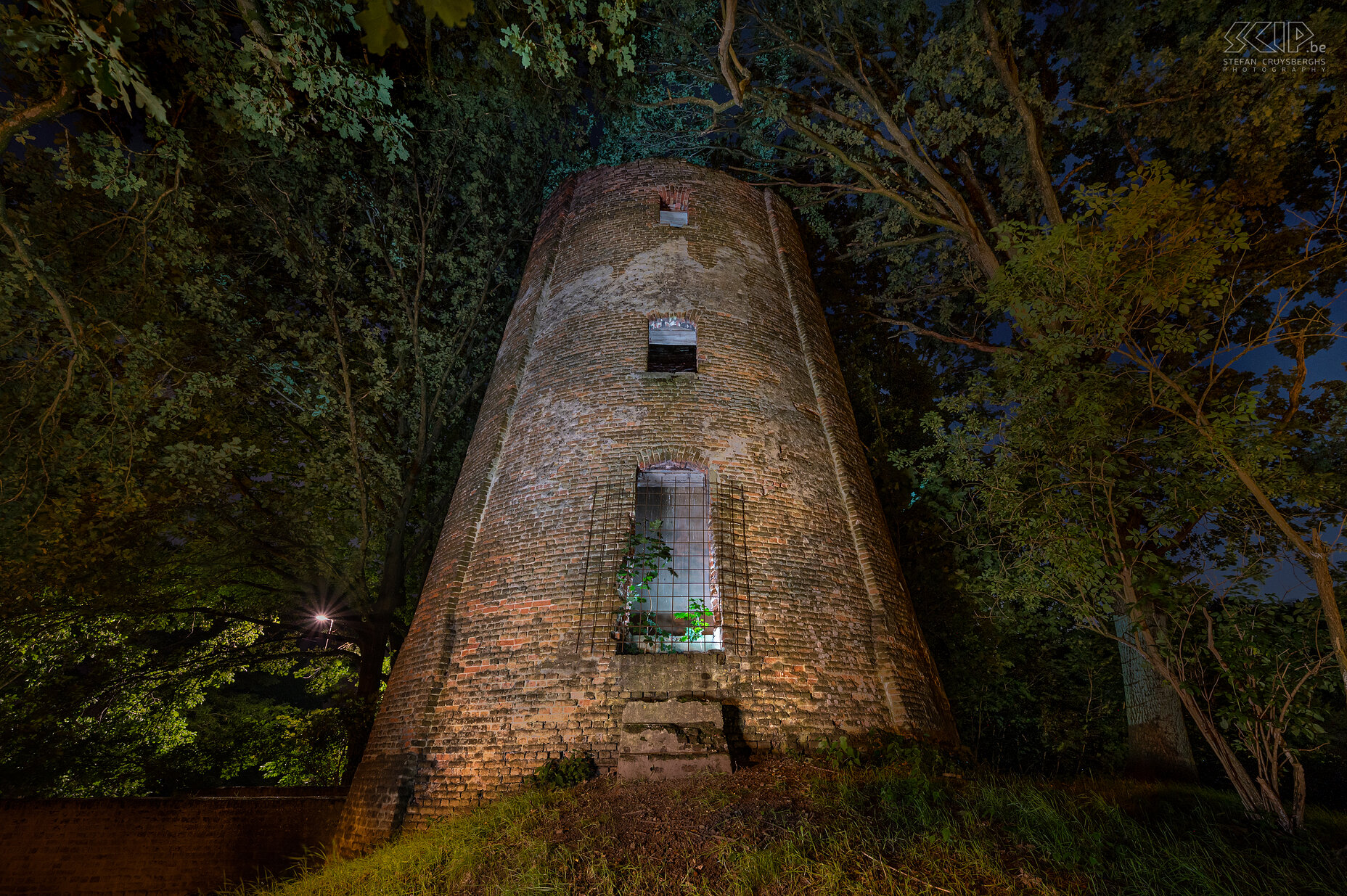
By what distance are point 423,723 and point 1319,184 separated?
13895 mm

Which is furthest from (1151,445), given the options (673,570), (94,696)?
(94,696)

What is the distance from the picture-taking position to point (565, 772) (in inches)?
207

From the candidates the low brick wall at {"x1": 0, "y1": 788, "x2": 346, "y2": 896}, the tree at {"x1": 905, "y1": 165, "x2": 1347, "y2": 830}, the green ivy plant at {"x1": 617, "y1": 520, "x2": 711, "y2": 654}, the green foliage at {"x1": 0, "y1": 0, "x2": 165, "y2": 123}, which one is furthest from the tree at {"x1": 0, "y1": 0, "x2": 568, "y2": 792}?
the tree at {"x1": 905, "y1": 165, "x2": 1347, "y2": 830}

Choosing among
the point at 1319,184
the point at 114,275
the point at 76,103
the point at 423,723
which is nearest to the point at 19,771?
the point at 114,275

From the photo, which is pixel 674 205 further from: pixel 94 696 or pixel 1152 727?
pixel 94 696

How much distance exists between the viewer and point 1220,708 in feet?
14.4

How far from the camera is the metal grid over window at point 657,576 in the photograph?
6000 millimetres

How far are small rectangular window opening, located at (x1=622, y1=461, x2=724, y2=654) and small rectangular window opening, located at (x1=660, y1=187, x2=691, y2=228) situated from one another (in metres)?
4.54

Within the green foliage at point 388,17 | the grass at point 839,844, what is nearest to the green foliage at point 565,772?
the grass at point 839,844

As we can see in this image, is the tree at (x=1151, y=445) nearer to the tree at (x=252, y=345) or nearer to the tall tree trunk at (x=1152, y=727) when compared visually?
the tall tree trunk at (x=1152, y=727)

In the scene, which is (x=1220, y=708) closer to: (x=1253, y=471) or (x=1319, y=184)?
(x=1253, y=471)

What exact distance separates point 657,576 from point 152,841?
310 inches

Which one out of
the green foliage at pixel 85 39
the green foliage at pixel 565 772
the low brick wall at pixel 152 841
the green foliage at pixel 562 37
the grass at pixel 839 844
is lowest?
the low brick wall at pixel 152 841

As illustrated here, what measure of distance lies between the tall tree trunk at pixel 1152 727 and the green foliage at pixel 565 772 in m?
6.73
